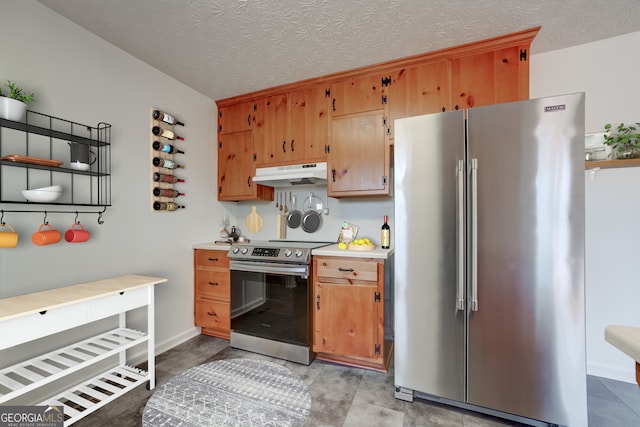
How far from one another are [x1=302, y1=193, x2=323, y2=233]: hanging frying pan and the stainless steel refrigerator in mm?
1313

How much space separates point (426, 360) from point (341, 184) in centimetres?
159

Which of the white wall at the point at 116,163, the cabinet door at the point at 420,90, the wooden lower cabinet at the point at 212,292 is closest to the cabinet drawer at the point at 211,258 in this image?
the wooden lower cabinet at the point at 212,292

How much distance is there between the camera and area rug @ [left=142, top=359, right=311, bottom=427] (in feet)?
5.27

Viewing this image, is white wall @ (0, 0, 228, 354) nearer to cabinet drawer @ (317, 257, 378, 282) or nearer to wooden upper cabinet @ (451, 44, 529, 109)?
cabinet drawer @ (317, 257, 378, 282)

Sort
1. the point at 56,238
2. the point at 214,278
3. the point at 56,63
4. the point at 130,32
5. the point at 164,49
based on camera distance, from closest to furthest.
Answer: the point at 56,238, the point at 56,63, the point at 130,32, the point at 164,49, the point at 214,278

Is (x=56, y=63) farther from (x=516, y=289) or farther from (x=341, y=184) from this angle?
(x=516, y=289)

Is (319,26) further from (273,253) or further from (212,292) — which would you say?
(212,292)

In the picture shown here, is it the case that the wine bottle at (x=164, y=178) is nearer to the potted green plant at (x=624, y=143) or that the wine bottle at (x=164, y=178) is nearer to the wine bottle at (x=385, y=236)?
the wine bottle at (x=385, y=236)

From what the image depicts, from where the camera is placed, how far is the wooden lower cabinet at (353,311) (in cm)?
210

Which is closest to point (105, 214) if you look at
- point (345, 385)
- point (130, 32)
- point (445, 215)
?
point (130, 32)

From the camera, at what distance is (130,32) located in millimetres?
1952

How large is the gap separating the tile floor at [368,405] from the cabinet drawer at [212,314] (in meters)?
0.50

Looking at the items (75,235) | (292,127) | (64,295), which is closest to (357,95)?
(292,127)

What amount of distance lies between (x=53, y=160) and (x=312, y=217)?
215 cm
